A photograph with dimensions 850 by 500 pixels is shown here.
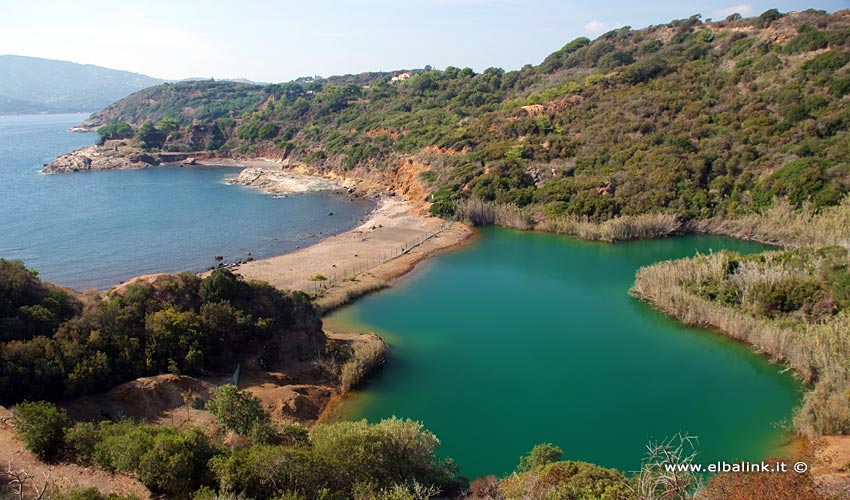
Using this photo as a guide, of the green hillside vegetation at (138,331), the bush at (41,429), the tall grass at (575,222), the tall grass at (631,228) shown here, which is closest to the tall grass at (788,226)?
the tall grass at (631,228)

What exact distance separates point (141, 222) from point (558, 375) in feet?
161

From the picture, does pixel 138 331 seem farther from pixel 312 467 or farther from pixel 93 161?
pixel 93 161

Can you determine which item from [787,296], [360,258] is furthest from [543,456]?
[360,258]

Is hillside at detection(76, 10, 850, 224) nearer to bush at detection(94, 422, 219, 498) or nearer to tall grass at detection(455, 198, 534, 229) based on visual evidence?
tall grass at detection(455, 198, 534, 229)

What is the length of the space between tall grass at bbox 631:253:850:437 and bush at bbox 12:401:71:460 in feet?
75.9

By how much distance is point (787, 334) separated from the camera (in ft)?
80.2

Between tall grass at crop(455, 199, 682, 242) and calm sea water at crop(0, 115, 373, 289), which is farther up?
tall grass at crop(455, 199, 682, 242)

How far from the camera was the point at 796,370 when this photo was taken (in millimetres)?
23766

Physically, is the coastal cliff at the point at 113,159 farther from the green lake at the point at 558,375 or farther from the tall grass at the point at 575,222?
the green lake at the point at 558,375

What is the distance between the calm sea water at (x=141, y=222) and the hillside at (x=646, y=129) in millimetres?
14805

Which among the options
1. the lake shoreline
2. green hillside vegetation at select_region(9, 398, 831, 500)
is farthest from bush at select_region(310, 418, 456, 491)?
the lake shoreline

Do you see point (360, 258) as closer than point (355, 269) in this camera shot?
No

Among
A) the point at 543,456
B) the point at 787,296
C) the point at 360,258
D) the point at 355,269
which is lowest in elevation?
the point at 355,269

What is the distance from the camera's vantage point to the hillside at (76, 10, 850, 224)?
48406 mm
